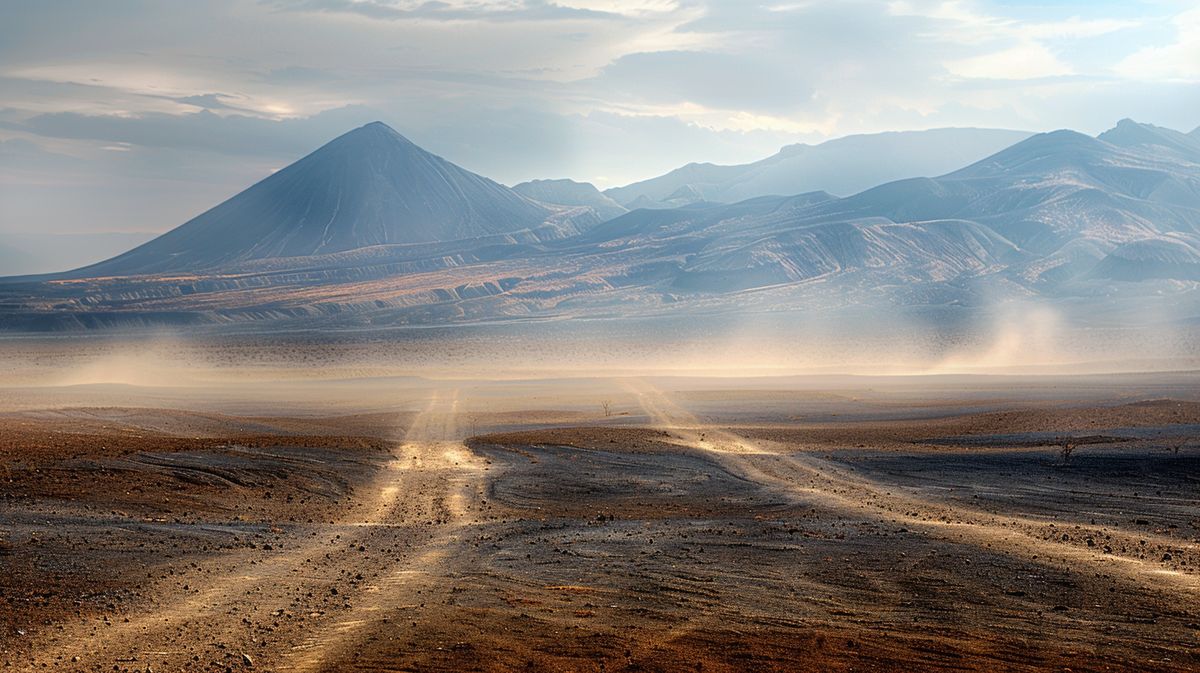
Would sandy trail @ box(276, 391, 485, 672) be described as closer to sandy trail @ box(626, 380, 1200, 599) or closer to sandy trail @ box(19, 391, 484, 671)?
sandy trail @ box(19, 391, 484, 671)

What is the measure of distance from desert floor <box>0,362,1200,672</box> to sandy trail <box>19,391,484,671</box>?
5 centimetres

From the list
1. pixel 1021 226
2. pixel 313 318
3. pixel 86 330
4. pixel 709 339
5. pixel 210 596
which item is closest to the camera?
pixel 210 596

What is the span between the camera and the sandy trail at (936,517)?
47.6ft

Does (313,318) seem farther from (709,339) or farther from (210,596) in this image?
(210,596)

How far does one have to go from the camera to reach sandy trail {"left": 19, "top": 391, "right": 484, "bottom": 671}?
34.9 ft

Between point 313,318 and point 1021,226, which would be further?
point 1021,226

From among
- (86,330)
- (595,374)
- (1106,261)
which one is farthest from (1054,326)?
(86,330)

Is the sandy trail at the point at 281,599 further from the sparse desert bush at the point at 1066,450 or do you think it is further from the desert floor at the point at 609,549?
the sparse desert bush at the point at 1066,450

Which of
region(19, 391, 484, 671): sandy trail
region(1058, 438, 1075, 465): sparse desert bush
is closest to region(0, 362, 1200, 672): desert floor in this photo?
region(19, 391, 484, 671): sandy trail

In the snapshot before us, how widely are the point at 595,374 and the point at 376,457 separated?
4071cm

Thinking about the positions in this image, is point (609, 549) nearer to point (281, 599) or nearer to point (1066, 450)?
point (281, 599)

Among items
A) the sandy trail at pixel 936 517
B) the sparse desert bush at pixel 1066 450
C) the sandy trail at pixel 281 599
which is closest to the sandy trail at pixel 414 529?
the sandy trail at pixel 281 599

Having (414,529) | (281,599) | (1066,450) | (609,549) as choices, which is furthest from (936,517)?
(281,599)

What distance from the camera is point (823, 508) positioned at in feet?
65.6
